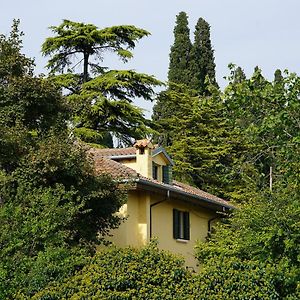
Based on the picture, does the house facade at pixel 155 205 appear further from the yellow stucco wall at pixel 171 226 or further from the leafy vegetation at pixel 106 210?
the leafy vegetation at pixel 106 210

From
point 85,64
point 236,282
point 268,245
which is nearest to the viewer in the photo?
point 236,282

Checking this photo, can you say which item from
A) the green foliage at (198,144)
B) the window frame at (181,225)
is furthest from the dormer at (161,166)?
the green foliage at (198,144)

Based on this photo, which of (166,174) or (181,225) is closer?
(181,225)

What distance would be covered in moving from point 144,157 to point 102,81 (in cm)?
932

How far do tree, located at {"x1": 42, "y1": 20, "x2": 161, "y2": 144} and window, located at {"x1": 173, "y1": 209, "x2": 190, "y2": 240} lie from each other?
8.15m

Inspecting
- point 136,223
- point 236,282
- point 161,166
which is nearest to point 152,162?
point 161,166

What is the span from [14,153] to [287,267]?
A: 7.37 meters

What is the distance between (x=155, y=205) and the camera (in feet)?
80.3

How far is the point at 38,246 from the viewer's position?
15734mm

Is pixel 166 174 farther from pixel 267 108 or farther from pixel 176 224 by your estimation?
pixel 267 108

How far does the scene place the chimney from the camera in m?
26.2

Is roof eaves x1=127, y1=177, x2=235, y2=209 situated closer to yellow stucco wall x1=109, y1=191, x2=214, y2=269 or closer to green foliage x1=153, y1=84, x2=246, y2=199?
yellow stucco wall x1=109, y1=191, x2=214, y2=269

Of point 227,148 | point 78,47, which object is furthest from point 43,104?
point 227,148

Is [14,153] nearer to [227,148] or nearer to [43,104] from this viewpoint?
[43,104]
